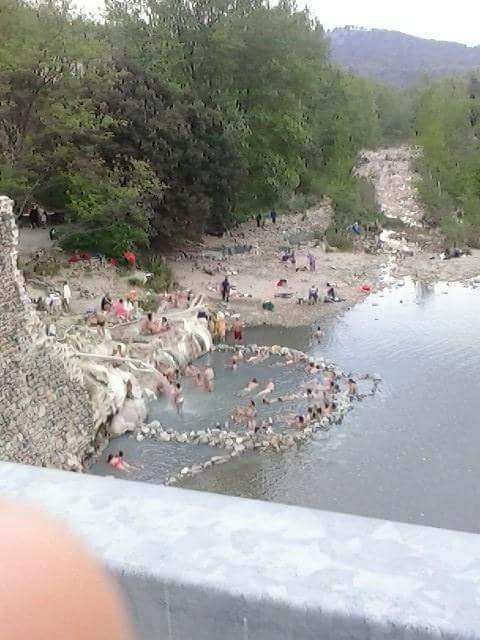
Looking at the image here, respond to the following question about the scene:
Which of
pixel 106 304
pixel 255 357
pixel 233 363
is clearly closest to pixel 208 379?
pixel 233 363

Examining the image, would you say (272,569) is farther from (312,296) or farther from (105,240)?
(105,240)

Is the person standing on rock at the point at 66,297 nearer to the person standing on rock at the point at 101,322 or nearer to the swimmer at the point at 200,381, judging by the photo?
the person standing on rock at the point at 101,322

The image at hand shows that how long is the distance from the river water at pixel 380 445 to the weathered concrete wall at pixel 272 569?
9439 mm

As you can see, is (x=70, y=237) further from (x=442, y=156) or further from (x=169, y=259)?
(x=442, y=156)

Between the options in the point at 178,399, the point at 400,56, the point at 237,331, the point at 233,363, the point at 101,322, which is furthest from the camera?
the point at 400,56

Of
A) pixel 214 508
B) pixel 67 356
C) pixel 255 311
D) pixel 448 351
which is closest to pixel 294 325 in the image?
pixel 255 311

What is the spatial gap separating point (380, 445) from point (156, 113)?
1490 centimetres

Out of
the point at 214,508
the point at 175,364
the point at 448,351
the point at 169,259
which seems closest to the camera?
the point at 214,508

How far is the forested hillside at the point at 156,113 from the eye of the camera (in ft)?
69.7

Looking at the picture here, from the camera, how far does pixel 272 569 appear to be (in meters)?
1.74

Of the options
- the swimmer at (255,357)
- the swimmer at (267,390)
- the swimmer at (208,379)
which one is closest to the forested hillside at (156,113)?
the swimmer at (255,357)

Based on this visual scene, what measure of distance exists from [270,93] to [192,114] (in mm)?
5344

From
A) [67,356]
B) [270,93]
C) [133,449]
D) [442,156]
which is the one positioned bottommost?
[133,449]

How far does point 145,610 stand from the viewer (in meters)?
1.79
